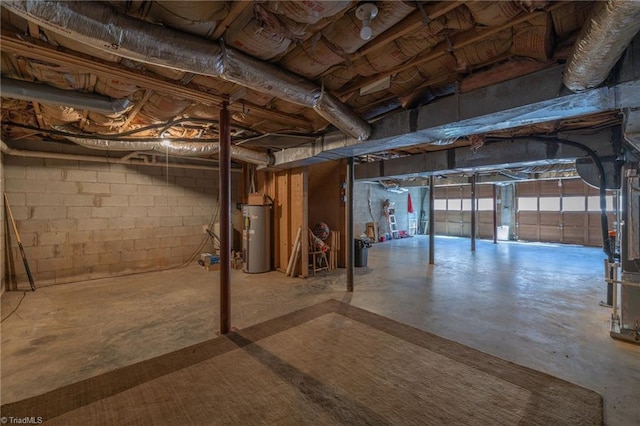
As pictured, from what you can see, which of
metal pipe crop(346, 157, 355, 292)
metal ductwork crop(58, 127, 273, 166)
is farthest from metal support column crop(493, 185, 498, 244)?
metal ductwork crop(58, 127, 273, 166)

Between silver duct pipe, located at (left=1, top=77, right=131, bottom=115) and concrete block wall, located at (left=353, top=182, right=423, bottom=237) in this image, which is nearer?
silver duct pipe, located at (left=1, top=77, right=131, bottom=115)

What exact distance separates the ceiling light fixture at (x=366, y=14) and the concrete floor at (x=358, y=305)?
9.12ft

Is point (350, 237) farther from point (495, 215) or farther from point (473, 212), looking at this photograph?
point (495, 215)

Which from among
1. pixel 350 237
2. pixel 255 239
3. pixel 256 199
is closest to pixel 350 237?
pixel 350 237

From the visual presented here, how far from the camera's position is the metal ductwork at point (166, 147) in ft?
13.2

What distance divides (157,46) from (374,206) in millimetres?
9638

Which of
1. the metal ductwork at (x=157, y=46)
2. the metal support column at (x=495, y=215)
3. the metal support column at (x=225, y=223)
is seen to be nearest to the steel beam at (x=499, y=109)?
the metal ductwork at (x=157, y=46)

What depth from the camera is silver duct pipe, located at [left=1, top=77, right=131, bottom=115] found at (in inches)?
89.9

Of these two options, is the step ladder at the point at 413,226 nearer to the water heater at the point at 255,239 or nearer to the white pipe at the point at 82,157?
the water heater at the point at 255,239

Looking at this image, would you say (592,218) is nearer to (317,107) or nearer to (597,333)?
(597,333)

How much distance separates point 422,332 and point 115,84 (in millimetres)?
3761

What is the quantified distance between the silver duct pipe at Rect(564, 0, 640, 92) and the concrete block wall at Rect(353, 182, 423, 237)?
297 inches

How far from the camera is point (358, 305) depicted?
368 centimetres

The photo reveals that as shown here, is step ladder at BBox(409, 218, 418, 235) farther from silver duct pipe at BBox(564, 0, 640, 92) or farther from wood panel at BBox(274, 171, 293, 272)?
silver duct pipe at BBox(564, 0, 640, 92)
